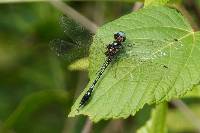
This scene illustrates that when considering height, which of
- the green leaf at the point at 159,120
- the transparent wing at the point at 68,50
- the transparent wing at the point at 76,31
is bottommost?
the green leaf at the point at 159,120

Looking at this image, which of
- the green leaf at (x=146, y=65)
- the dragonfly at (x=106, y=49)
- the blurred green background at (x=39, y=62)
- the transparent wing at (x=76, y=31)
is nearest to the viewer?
the green leaf at (x=146, y=65)

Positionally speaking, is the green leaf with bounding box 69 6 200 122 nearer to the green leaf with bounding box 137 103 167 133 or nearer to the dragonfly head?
the dragonfly head

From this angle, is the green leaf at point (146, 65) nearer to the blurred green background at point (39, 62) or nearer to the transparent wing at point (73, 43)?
the transparent wing at point (73, 43)

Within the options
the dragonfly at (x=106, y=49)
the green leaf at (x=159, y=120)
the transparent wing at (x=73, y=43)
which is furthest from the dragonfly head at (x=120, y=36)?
the green leaf at (x=159, y=120)

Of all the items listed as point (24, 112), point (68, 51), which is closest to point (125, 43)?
point (68, 51)

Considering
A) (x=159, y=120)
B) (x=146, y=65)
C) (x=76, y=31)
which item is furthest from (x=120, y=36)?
(x=159, y=120)

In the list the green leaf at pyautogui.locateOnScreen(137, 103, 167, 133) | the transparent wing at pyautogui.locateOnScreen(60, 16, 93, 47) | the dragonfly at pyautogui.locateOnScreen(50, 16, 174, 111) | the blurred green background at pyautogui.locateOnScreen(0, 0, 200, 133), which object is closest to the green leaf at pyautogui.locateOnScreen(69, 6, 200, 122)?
the dragonfly at pyautogui.locateOnScreen(50, 16, 174, 111)
